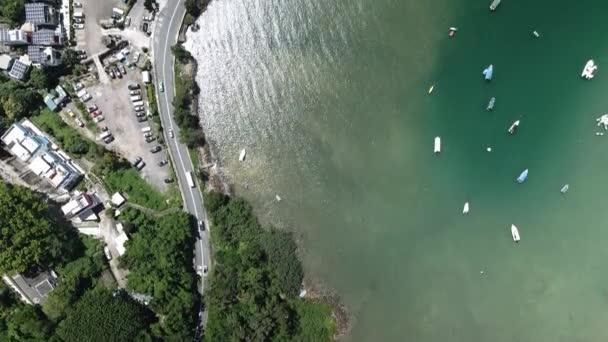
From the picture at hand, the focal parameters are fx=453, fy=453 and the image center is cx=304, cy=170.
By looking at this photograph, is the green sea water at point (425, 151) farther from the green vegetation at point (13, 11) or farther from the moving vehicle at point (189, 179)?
the green vegetation at point (13, 11)

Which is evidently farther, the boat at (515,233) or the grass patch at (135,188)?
the boat at (515,233)

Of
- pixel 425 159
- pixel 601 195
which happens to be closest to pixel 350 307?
pixel 425 159

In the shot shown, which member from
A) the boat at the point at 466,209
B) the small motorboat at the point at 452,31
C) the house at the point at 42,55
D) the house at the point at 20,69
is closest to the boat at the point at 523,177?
the boat at the point at 466,209

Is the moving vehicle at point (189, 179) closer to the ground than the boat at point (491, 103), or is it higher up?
higher up

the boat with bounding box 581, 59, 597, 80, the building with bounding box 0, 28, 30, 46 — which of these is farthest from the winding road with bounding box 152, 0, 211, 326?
the boat with bounding box 581, 59, 597, 80

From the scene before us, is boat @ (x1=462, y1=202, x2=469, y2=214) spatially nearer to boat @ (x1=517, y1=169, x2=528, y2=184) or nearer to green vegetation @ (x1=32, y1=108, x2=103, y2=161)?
boat @ (x1=517, y1=169, x2=528, y2=184)

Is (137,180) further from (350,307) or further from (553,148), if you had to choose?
(553,148)

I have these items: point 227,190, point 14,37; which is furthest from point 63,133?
point 227,190
